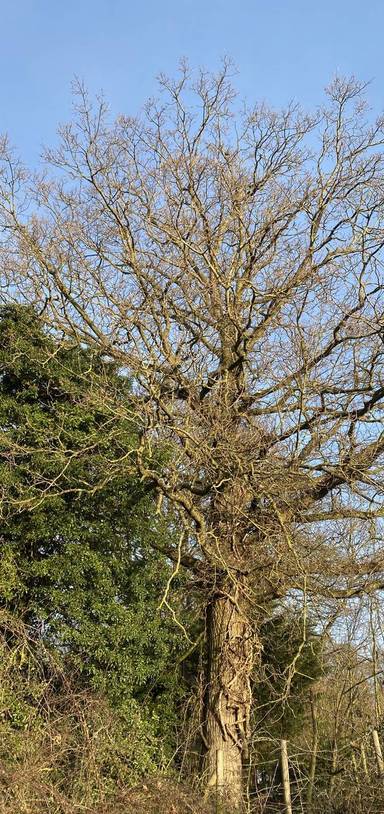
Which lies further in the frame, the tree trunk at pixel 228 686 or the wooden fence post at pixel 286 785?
the tree trunk at pixel 228 686

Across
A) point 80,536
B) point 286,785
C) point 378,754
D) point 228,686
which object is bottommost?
point 286,785

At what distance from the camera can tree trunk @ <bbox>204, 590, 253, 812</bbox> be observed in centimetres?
864

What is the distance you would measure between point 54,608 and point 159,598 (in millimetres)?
→ 1668

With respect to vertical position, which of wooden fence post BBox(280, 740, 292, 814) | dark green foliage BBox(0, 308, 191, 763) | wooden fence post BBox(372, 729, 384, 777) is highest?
dark green foliage BBox(0, 308, 191, 763)

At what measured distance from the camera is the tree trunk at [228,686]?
340 inches

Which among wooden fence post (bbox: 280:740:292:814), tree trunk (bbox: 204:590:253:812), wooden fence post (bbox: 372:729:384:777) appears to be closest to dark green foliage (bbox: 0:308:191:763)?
tree trunk (bbox: 204:590:253:812)

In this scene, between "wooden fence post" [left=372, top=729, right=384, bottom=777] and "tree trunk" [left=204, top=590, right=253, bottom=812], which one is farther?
"tree trunk" [left=204, top=590, right=253, bottom=812]

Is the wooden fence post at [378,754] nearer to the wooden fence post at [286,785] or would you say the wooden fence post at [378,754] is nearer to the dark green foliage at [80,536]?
the wooden fence post at [286,785]

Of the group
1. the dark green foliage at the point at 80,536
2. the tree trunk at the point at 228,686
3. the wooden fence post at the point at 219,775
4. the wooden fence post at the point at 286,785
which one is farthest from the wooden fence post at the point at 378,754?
the dark green foliage at the point at 80,536

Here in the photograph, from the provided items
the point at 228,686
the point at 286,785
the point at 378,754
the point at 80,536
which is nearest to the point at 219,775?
the point at 286,785

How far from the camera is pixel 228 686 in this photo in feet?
29.2

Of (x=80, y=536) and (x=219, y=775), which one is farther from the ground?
(x=80, y=536)

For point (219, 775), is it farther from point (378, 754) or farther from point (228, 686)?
point (378, 754)

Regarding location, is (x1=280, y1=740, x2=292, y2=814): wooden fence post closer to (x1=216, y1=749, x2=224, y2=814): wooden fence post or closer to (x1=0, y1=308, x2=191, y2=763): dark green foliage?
(x1=216, y1=749, x2=224, y2=814): wooden fence post
